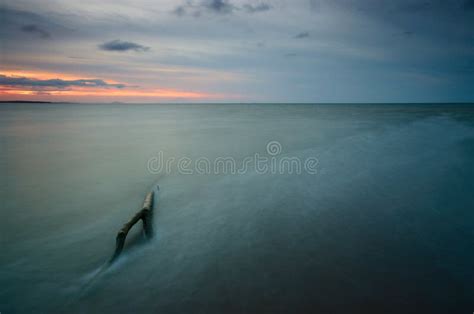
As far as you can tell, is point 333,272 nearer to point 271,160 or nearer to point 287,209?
point 287,209

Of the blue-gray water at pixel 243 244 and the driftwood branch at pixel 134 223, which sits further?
the driftwood branch at pixel 134 223

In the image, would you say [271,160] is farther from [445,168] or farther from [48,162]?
[48,162]

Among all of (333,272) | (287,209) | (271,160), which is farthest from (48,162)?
(333,272)

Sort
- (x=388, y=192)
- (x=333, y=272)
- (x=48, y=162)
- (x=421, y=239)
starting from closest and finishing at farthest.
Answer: (x=333, y=272) < (x=421, y=239) < (x=388, y=192) < (x=48, y=162)

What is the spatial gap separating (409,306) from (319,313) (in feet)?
5.26

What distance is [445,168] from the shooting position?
46.9 feet

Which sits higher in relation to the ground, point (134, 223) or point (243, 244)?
point (134, 223)

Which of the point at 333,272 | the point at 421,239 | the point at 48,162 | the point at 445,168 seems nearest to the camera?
the point at 333,272

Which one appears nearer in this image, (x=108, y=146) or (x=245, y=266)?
(x=245, y=266)

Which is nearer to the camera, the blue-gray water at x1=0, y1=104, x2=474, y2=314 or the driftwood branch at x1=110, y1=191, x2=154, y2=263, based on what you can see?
the blue-gray water at x1=0, y1=104, x2=474, y2=314

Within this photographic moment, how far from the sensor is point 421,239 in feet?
21.6

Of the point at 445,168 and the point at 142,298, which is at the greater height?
the point at 445,168

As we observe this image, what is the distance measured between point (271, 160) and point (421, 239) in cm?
1058

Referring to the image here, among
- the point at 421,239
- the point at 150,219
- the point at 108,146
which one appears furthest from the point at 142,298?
the point at 108,146
